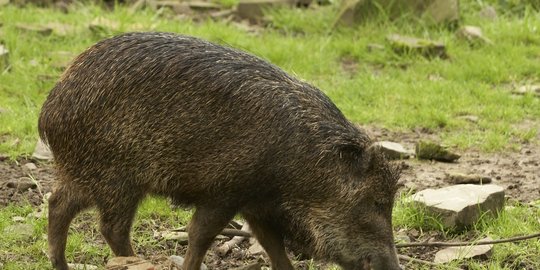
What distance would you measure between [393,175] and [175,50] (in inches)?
47.0

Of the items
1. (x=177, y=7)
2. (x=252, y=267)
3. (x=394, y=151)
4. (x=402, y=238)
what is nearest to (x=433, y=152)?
(x=394, y=151)

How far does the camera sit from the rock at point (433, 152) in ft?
23.5

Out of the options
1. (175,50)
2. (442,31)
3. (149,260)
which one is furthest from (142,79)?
(442,31)

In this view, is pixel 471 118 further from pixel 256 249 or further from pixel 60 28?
pixel 60 28

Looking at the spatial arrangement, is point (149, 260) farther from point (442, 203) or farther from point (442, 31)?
point (442, 31)

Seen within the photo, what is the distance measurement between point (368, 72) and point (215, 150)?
4377 mm

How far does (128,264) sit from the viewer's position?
4938mm

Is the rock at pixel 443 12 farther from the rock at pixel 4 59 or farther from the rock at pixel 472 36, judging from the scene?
the rock at pixel 4 59

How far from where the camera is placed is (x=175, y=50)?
5.07m

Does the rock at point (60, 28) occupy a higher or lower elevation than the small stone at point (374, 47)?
lower

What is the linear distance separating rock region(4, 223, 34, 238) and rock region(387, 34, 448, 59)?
458 centimetres

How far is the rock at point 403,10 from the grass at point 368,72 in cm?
10

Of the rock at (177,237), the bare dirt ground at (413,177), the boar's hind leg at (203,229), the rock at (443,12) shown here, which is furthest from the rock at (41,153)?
the rock at (443,12)

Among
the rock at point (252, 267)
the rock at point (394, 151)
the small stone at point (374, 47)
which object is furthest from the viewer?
the small stone at point (374, 47)
